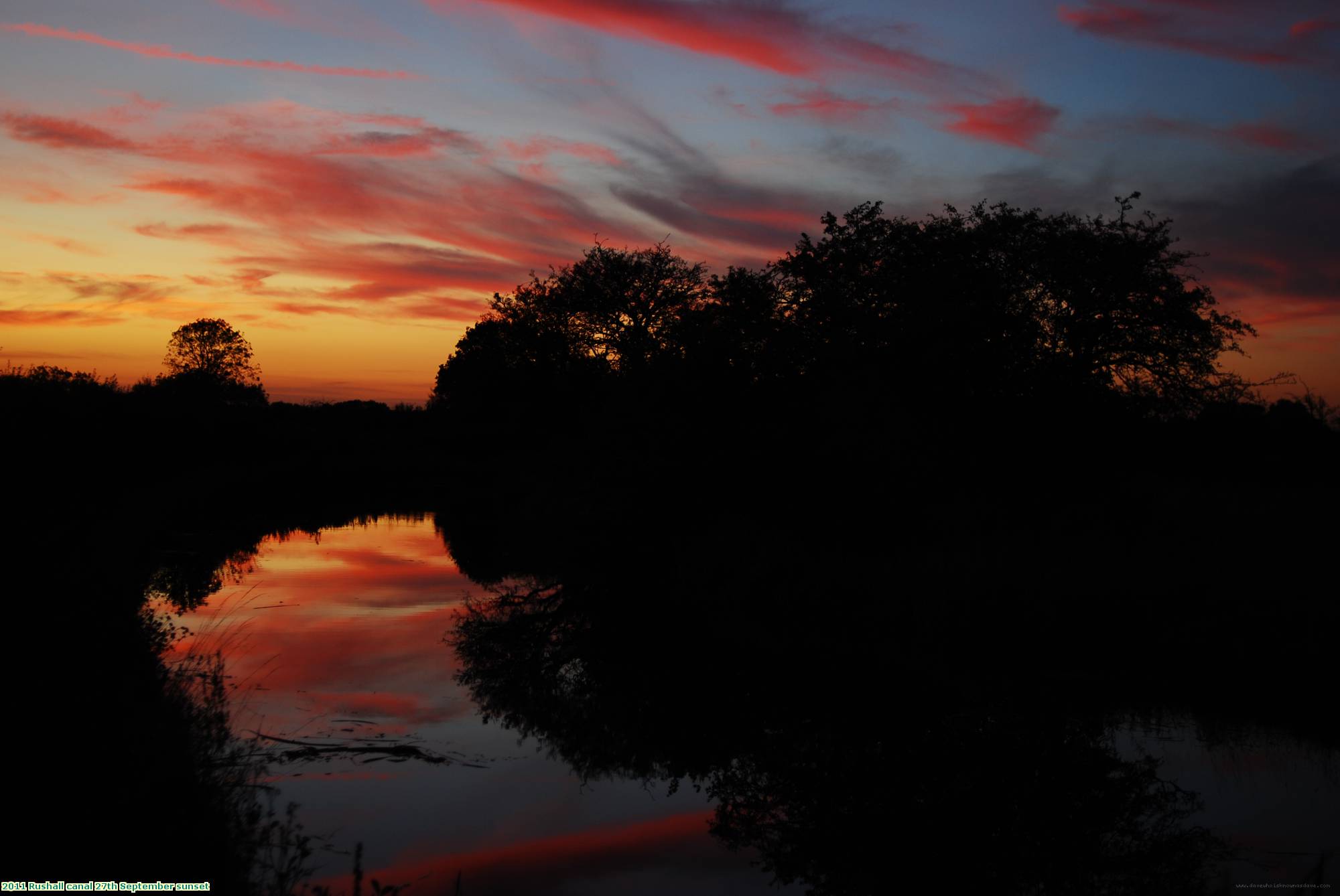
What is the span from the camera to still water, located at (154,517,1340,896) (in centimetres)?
879

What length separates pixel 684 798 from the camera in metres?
11.1

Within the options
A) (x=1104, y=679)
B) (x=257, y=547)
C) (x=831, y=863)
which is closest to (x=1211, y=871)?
(x=831, y=863)

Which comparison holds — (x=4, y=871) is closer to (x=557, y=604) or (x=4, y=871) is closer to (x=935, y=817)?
(x=935, y=817)

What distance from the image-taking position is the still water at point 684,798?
8.79 metres

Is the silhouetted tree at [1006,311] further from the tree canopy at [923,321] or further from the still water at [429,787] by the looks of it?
the still water at [429,787]

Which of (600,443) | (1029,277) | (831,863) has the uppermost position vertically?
(1029,277)

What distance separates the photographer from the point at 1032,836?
9422mm

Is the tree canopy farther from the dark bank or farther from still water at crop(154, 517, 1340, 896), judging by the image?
still water at crop(154, 517, 1340, 896)

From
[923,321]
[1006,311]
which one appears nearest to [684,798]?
[923,321]

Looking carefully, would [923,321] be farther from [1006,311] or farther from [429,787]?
[429,787]

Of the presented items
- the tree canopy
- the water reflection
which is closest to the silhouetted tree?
the tree canopy

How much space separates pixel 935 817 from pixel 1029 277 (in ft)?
110

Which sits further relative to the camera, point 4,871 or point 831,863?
point 831,863

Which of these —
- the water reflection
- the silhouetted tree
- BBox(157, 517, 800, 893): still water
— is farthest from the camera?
the silhouetted tree
